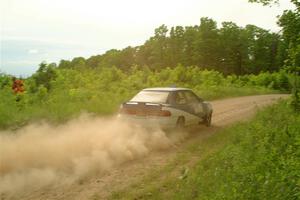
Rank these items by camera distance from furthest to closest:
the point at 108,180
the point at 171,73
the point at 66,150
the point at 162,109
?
the point at 171,73 → the point at 162,109 → the point at 66,150 → the point at 108,180

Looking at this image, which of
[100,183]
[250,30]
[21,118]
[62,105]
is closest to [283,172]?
[100,183]

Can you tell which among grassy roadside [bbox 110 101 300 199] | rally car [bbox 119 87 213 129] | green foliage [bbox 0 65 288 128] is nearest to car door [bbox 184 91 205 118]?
rally car [bbox 119 87 213 129]

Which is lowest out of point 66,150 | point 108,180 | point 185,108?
point 108,180

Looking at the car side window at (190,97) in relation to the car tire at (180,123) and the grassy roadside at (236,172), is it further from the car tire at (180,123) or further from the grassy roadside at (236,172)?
the grassy roadside at (236,172)

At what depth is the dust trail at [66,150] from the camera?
8914mm

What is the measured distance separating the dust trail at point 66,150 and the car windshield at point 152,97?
0.96 meters

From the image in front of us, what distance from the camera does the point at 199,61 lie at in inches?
3514

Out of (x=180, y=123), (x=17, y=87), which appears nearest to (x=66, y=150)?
(x=180, y=123)

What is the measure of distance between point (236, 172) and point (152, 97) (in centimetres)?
630

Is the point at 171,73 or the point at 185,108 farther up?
the point at 171,73

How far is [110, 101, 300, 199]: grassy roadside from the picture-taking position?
625 cm

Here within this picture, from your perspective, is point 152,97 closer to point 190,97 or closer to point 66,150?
point 190,97

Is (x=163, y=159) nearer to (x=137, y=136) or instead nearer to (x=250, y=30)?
(x=137, y=136)

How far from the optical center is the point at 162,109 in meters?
12.6
